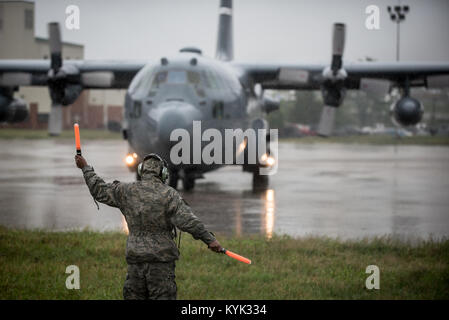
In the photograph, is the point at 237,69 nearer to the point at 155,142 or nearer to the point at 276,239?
the point at 155,142

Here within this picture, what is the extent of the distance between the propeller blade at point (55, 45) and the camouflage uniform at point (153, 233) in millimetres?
14653

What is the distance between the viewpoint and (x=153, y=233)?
5184 millimetres

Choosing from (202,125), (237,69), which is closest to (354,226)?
(202,125)

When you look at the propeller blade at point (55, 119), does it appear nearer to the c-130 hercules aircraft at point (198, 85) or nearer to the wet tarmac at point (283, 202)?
the c-130 hercules aircraft at point (198, 85)

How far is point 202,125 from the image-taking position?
44.6 ft

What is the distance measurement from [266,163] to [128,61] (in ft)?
19.5

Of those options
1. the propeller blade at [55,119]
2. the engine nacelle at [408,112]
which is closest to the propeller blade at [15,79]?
the propeller blade at [55,119]

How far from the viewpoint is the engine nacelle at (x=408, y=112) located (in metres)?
19.0

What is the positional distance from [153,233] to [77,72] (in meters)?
15.3

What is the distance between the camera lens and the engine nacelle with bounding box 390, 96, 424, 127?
19047mm

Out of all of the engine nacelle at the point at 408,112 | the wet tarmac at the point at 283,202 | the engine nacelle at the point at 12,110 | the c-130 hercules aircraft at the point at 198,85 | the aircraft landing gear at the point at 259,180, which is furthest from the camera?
the engine nacelle at the point at 12,110

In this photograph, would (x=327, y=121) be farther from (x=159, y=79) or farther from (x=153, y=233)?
(x=153, y=233)

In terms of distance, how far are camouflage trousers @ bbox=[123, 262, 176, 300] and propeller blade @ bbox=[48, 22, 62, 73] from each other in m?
14.9
